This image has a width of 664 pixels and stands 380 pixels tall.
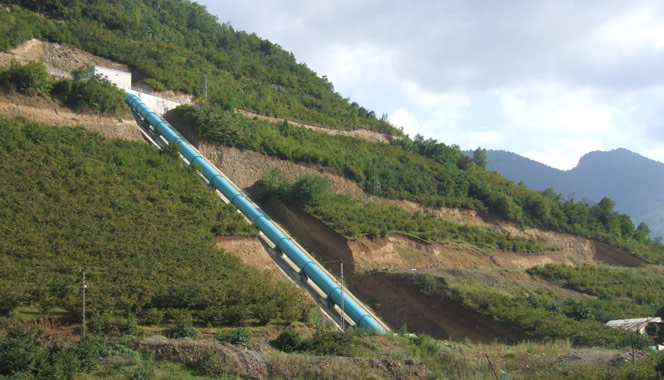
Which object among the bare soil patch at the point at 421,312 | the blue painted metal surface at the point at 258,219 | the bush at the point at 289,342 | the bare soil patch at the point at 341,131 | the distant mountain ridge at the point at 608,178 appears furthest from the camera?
the distant mountain ridge at the point at 608,178

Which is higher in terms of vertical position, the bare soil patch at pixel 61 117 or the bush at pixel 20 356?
the bare soil patch at pixel 61 117

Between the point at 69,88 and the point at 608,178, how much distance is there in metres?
178

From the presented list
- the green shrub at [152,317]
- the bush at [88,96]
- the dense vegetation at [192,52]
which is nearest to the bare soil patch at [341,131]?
the dense vegetation at [192,52]

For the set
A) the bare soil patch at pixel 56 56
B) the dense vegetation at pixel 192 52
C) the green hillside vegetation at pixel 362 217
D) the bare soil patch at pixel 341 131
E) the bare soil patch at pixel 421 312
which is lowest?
the bare soil patch at pixel 421 312

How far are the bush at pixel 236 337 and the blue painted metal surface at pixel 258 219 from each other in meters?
6.79

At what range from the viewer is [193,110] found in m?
37.0

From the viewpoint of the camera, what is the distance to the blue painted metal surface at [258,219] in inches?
987

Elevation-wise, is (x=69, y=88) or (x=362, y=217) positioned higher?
(x=69, y=88)

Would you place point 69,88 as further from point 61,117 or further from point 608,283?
point 608,283

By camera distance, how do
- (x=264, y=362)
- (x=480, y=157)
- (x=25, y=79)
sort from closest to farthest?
1. (x=264, y=362)
2. (x=25, y=79)
3. (x=480, y=157)

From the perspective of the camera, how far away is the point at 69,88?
3077cm

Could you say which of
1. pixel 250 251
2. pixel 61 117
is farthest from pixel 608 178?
pixel 61 117

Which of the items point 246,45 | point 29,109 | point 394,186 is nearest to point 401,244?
point 394,186

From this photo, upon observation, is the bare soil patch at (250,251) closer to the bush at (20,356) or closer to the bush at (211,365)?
the bush at (211,365)
